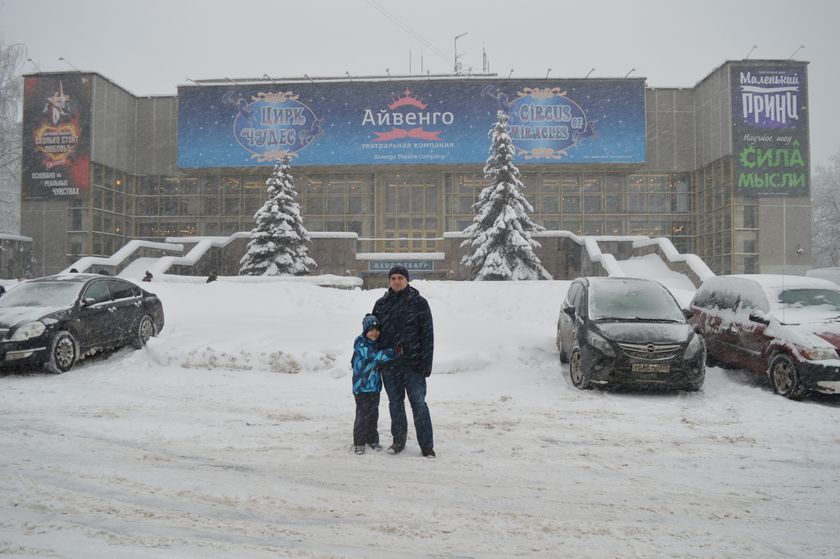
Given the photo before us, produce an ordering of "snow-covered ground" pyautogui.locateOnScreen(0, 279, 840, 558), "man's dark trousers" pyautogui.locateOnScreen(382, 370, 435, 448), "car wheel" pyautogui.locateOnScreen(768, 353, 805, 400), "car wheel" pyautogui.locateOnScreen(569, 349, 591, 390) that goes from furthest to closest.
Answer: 1. "car wheel" pyautogui.locateOnScreen(569, 349, 591, 390)
2. "car wheel" pyautogui.locateOnScreen(768, 353, 805, 400)
3. "man's dark trousers" pyautogui.locateOnScreen(382, 370, 435, 448)
4. "snow-covered ground" pyautogui.locateOnScreen(0, 279, 840, 558)

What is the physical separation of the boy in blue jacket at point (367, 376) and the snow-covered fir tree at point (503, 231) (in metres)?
17.5

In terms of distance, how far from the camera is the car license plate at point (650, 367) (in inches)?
314

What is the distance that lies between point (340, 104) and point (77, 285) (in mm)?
26211

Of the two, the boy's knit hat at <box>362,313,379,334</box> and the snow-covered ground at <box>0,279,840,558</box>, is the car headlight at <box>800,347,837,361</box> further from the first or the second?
the boy's knit hat at <box>362,313,379,334</box>

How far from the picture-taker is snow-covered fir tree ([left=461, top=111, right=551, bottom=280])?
2284 cm

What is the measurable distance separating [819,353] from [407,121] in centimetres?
2910

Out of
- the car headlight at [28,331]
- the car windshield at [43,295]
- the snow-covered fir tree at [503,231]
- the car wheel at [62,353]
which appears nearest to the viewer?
the car headlight at [28,331]

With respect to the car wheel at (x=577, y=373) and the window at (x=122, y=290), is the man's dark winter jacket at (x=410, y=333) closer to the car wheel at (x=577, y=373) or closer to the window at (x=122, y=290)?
the car wheel at (x=577, y=373)

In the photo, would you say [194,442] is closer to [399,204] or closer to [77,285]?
[77,285]

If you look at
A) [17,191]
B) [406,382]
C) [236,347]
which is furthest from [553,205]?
[17,191]

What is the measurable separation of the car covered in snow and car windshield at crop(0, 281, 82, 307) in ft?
37.9

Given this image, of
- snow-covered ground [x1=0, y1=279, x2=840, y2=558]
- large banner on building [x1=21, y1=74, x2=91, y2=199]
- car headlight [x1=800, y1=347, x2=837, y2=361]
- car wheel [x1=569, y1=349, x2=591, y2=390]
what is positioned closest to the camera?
snow-covered ground [x1=0, y1=279, x2=840, y2=558]

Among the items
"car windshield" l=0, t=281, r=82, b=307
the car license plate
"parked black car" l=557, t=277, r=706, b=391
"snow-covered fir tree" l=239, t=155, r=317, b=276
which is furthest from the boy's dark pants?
"snow-covered fir tree" l=239, t=155, r=317, b=276

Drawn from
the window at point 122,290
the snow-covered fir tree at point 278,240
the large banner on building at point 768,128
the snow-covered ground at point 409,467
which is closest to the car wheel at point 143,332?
the window at point 122,290
